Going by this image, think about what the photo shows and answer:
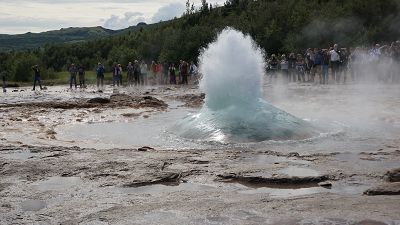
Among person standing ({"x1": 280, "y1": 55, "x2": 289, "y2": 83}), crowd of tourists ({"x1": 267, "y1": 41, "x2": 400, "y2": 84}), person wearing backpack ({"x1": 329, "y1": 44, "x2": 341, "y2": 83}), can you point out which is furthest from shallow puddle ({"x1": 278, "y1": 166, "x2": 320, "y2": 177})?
person standing ({"x1": 280, "y1": 55, "x2": 289, "y2": 83})

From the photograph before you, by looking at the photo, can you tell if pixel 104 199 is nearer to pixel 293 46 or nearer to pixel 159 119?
pixel 159 119

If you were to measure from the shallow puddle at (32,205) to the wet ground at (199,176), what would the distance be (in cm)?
1

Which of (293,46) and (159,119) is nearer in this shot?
(159,119)

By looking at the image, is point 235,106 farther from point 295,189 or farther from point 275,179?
point 295,189

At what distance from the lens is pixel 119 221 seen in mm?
5234

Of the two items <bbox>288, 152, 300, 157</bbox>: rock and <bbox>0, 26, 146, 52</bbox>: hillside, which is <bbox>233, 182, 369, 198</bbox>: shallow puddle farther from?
<bbox>0, 26, 146, 52</bbox>: hillside

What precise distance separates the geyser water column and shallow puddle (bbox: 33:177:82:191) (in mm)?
3631

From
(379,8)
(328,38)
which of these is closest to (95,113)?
(328,38)

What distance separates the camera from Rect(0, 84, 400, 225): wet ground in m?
5.36

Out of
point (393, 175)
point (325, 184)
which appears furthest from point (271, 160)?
point (393, 175)

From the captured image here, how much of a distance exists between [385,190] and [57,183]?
3923 millimetres

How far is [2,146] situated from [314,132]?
5782 millimetres

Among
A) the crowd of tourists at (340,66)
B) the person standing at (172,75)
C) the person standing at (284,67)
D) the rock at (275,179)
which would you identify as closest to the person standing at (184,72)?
the person standing at (172,75)

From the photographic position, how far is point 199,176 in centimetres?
705
